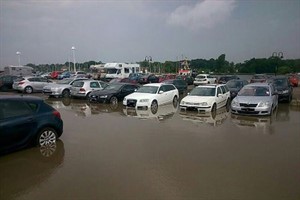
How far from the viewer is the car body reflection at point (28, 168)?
5316mm

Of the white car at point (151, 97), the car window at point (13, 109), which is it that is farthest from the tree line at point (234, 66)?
the car window at point (13, 109)

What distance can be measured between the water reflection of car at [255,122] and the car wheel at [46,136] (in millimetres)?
7116

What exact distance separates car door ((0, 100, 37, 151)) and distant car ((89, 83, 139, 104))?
10.5 metres

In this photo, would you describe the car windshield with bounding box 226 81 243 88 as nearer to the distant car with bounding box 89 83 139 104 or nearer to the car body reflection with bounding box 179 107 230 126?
the car body reflection with bounding box 179 107 230 126

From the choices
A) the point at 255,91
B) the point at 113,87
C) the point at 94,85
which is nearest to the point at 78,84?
the point at 94,85

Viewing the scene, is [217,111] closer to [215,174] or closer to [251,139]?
[251,139]

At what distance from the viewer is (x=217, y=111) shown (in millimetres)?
15062

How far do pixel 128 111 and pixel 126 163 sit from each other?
8.58 metres

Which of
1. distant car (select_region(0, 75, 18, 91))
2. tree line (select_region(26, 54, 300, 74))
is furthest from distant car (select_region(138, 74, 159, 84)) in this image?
tree line (select_region(26, 54, 300, 74))

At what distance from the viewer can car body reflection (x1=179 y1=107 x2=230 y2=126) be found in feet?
39.6

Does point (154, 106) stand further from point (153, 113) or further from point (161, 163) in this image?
point (161, 163)

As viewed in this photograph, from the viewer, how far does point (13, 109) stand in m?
7.10

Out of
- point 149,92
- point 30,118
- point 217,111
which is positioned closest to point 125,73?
point 149,92

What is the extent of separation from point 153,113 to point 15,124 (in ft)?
27.8
